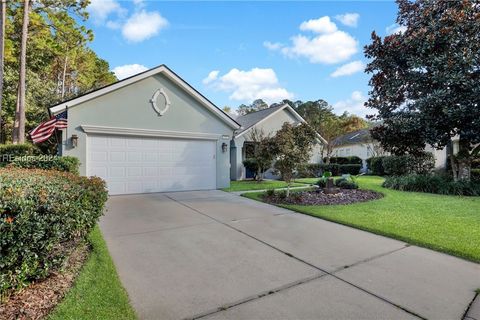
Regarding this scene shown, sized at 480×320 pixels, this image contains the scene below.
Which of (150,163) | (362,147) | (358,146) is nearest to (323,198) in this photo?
(150,163)

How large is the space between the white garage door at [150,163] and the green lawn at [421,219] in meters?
3.75

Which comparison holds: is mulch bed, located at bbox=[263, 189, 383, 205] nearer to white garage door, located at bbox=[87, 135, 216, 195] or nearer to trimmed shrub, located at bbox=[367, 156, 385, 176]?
white garage door, located at bbox=[87, 135, 216, 195]

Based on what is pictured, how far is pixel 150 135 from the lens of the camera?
11.1 meters

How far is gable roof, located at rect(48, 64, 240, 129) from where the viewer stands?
31.6ft

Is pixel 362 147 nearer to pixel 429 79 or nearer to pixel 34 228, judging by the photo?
pixel 429 79

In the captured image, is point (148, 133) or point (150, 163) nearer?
point (148, 133)

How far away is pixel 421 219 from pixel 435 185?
5886 millimetres

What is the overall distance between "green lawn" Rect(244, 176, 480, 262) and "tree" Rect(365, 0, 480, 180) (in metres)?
2.73

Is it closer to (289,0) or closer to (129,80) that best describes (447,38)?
(289,0)

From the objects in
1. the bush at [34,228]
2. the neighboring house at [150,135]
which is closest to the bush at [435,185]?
the neighboring house at [150,135]

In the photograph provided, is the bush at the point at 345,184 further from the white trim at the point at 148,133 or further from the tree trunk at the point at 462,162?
the white trim at the point at 148,133

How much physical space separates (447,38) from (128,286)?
12449 millimetres

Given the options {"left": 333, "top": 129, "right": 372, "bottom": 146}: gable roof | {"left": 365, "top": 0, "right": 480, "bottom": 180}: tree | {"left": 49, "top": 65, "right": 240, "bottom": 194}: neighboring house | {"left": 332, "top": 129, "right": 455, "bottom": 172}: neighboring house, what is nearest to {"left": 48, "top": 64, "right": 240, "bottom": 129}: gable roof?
{"left": 49, "top": 65, "right": 240, "bottom": 194}: neighboring house

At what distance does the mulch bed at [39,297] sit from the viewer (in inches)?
103
